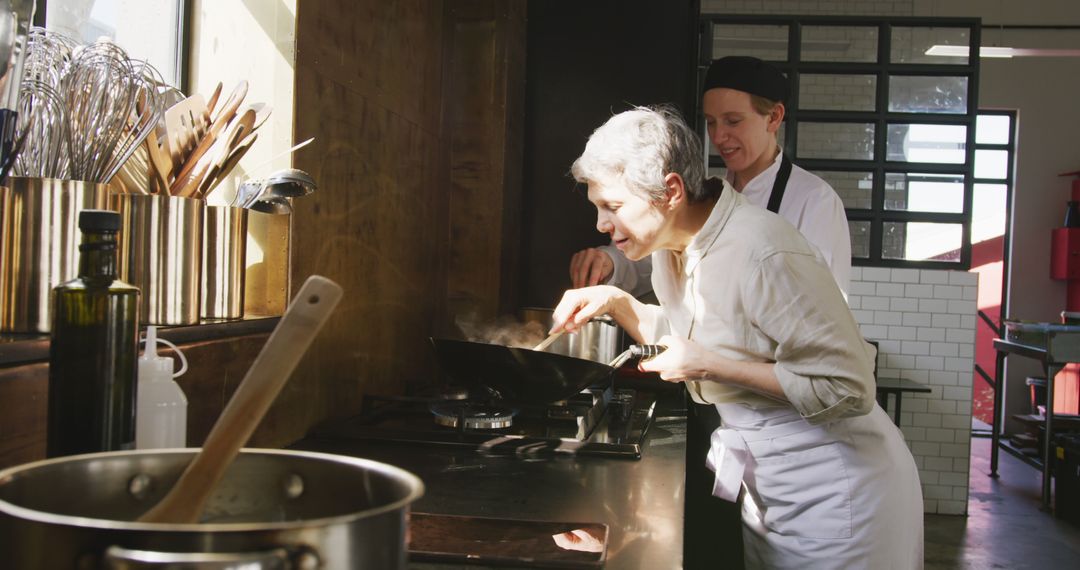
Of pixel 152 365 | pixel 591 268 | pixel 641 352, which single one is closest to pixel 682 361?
pixel 641 352

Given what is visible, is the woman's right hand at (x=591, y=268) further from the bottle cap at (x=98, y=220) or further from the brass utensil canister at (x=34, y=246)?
the bottle cap at (x=98, y=220)

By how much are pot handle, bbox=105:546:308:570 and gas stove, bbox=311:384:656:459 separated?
1221 mm

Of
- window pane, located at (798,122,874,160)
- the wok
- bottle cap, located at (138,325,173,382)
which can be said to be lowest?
the wok

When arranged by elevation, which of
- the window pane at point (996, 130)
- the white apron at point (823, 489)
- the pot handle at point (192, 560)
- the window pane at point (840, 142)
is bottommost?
the white apron at point (823, 489)

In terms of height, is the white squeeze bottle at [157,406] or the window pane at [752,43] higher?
the window pane at [752,43]

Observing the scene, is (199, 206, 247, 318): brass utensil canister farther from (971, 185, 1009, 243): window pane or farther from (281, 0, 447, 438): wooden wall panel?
(971, 185, 1009, 243): window pane

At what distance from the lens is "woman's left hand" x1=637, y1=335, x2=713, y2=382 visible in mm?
1630

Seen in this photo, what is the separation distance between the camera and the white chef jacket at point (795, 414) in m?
1.57

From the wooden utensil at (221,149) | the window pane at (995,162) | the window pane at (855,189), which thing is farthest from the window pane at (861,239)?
the wooden utensil at (221,149)

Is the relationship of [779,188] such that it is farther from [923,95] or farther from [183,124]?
[923,95]

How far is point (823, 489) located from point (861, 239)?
391 centimetres

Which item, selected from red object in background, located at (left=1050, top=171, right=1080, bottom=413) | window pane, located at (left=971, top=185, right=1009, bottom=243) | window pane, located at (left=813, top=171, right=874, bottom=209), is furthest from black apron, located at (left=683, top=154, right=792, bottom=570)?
window pane, located at (left=971, top=185, right=1009, bottom=243)

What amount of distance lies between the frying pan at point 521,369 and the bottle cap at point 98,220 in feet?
3.37

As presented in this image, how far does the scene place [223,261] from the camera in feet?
4.87
